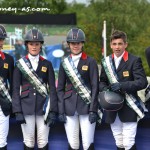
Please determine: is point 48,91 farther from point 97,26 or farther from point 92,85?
point 97,26

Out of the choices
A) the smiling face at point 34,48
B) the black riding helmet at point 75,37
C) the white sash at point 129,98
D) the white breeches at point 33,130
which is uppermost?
the black riding helmet at point 75,37

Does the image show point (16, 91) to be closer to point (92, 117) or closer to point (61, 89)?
point (61, 89)

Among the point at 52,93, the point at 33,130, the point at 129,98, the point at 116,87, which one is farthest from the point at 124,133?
the point at 33,130

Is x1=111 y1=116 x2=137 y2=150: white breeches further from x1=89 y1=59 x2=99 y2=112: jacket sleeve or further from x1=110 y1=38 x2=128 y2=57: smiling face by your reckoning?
x1=110 y1=38 x2=128 y2=57: smiling face

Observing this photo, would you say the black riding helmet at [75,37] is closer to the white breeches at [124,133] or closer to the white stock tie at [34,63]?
the white stock tie at [34,63]

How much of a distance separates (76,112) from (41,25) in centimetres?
816

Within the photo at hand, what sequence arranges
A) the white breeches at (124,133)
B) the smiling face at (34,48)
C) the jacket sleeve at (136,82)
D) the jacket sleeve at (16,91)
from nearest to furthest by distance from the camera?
the jacket sleeve at (136,82), the white breeches at (124,133), the jacket sleeve at (16,91), the smiling face at (34,48)

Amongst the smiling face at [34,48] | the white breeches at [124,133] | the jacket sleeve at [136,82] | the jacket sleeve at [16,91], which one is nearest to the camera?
the jacket sleeve at [136,82]

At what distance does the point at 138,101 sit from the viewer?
423 centimetres

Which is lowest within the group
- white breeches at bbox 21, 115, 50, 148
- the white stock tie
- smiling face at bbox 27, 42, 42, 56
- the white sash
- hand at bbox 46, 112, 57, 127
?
white breeches at bbox 21, 115, 50, 148

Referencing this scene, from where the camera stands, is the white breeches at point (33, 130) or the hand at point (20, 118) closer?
the hand at point (20, 118)

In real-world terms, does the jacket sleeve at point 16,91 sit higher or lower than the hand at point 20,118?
higher

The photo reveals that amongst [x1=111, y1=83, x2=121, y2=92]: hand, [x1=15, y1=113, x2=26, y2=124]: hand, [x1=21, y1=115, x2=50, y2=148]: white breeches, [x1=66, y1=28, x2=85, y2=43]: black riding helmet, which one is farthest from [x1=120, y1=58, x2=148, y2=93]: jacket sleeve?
[x1=15, y1=113, x2=26, y2=124]: hand

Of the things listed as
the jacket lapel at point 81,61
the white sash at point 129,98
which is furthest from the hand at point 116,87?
the jacket lapel at point 81,61
